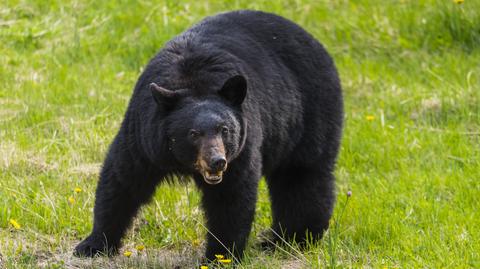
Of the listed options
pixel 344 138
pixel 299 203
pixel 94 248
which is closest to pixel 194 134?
pixel 94 248

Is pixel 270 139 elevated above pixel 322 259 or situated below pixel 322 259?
above

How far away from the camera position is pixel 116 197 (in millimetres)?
5781

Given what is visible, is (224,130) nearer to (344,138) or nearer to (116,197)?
(116,197)

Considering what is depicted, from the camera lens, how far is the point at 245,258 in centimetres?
575

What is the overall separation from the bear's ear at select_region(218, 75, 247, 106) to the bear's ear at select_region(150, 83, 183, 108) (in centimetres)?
26

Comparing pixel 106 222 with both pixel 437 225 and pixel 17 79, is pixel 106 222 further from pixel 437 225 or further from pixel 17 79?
pixel 17 79

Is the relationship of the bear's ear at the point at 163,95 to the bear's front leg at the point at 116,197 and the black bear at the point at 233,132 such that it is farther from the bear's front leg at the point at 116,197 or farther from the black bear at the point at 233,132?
the bear's front leg at the point at 116,197

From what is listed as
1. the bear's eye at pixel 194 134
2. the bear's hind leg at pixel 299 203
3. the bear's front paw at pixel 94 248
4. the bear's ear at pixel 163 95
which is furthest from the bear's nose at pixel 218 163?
the bear's hind leg at pixel 299 203

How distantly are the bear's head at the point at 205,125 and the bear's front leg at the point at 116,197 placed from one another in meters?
0.40

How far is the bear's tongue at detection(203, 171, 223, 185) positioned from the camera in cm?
515

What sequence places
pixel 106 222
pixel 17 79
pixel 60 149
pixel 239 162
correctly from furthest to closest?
pixel 17 79 → pixel 60 149 → pixel 106 222 → pixel 239 162

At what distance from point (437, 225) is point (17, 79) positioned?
4.43 m

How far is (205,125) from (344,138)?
123 inches

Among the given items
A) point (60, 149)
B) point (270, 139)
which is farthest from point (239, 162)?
point (60, 149)
